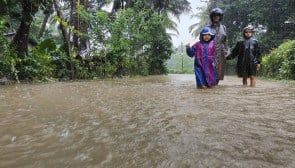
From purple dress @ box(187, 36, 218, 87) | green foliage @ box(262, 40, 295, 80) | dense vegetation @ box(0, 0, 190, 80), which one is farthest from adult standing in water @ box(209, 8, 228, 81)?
green foliage @ box(262, 40, 295, 80)

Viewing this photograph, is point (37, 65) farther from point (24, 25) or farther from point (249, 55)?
point (249, 55)

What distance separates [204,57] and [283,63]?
730cm

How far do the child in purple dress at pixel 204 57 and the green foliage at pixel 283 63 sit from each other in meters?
6.07

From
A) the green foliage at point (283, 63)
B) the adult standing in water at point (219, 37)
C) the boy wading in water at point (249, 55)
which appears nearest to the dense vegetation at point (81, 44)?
the adult standing in water at point (219, 37)

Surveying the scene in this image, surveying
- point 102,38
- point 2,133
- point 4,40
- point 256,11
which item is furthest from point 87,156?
point 256,11

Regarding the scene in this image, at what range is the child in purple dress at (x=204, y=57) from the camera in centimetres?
813

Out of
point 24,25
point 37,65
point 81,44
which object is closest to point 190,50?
point 37,65

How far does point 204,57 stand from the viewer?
26.9 ft

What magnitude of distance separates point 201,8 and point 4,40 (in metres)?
31.5

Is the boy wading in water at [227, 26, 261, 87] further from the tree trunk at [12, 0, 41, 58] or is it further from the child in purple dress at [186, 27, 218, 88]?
the tree trunk at [12, 0, 41, 58]

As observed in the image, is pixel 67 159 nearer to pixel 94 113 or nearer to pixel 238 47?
pixel 94 113

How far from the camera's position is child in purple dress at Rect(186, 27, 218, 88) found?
8.13 meters

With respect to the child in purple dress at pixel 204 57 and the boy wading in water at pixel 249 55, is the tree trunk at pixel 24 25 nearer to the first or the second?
the child in purple dress at pixel 204 57

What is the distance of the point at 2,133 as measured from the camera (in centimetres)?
298
